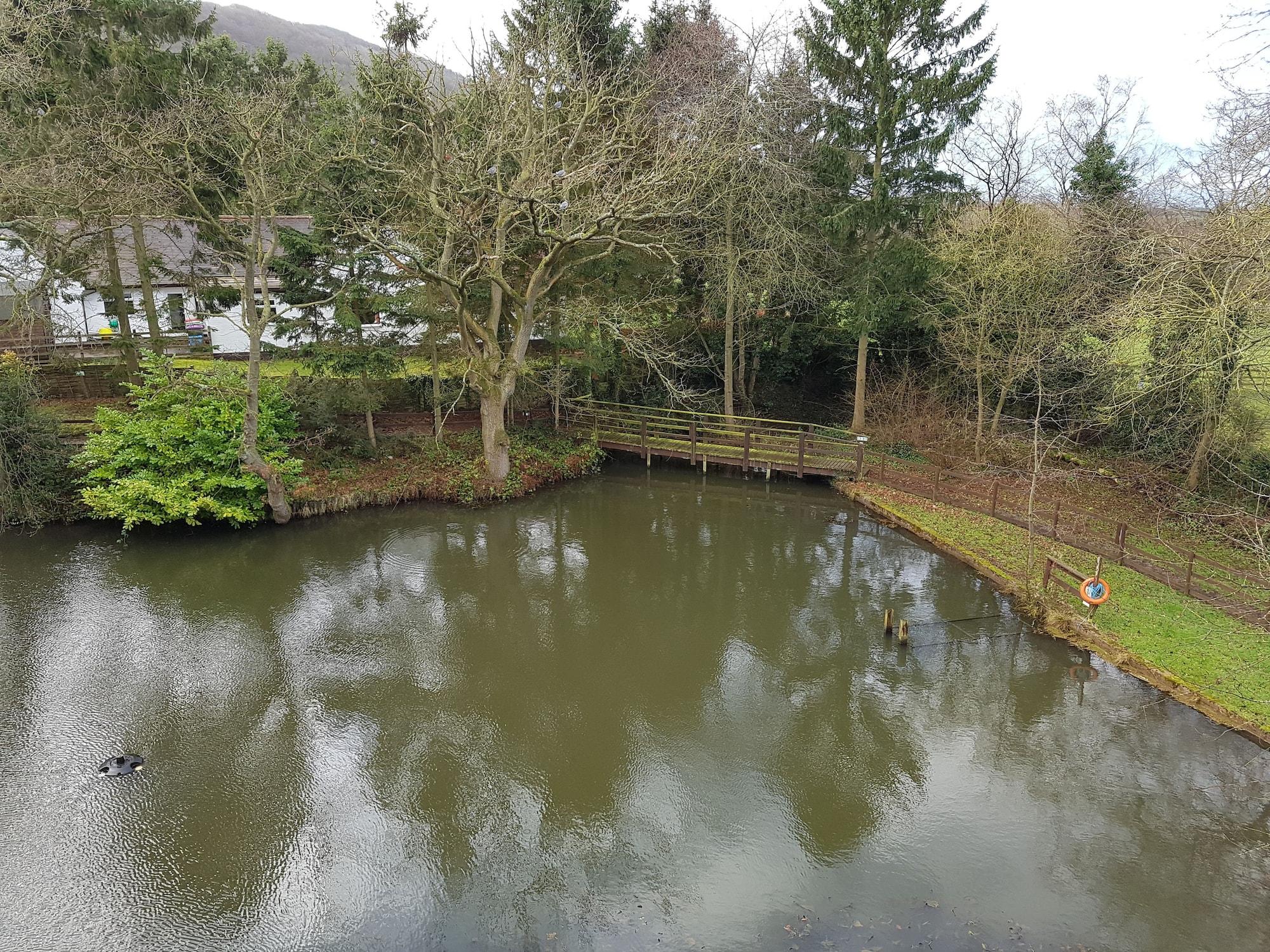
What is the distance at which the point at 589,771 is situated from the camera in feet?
28.3

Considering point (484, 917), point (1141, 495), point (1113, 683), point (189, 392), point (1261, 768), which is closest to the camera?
point (484, 917)

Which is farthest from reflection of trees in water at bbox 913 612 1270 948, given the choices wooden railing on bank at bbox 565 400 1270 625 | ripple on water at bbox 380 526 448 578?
ripple on water at bbox 380 526 448 578

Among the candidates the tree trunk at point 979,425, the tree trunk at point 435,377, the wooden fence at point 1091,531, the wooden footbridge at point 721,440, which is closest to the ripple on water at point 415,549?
the tree trunk at point 435,377

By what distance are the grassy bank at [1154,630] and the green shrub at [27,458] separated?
1883 cm

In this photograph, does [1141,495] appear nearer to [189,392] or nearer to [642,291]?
[642,291]

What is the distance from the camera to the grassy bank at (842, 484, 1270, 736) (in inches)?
377

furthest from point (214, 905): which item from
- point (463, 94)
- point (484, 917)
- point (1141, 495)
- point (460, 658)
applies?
point (1141, 495)

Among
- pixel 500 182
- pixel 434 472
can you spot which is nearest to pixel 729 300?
pixel 500 182

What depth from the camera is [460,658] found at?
436 inches

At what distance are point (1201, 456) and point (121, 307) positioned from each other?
1045 inches

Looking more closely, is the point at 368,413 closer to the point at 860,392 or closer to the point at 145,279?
the point at 145,279

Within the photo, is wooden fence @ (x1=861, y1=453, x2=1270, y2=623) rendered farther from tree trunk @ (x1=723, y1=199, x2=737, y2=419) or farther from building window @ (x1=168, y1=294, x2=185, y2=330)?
building window @ (x1=168, y1=294, x2=185, y2=330)

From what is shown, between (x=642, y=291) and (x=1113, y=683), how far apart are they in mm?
14993

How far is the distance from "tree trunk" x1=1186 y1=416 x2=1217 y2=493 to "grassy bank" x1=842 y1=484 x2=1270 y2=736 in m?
4.79
